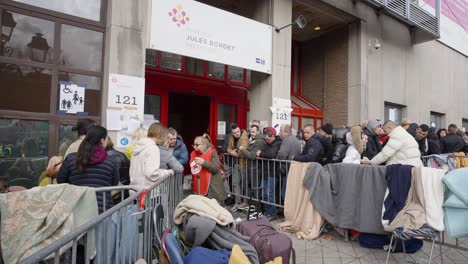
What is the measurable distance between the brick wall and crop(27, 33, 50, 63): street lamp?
960 cm

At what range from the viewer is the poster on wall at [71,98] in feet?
17.4

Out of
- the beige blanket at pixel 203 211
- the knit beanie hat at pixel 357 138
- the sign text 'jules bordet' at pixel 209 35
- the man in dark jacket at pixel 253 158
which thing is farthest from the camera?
the sign text 'jules bordet' at pixel 209 35

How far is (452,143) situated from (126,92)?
8997mm

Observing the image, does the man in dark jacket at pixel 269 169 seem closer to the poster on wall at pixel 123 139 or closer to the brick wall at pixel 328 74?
the poster on wall at pixel 123 139

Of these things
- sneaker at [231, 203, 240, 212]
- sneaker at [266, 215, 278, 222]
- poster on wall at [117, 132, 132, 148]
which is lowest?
sneaker at [266, 215, 278, 222]

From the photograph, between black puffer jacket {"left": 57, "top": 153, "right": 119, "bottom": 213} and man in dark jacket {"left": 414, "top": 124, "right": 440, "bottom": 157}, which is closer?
black puffer jacket {"left": 57, "top": 153, "right": 119, "bottom": 213}

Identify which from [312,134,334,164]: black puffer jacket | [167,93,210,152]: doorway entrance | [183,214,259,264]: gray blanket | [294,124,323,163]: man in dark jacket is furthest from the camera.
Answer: [167,93,210,152]: doorway entrance

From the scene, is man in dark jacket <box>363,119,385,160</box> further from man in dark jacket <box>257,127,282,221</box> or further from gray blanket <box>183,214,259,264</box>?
gray blanket <box>183,214,259,264</box>

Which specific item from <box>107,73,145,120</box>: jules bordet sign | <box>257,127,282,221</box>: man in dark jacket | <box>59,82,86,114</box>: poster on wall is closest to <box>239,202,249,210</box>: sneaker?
<box>257,127,282,221</box>: man in dark jacket

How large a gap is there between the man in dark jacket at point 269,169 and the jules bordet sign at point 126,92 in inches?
107

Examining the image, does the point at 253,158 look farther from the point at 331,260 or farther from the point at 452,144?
the point at 452,144

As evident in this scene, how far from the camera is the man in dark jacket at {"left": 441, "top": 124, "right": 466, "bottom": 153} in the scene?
809 centimetres

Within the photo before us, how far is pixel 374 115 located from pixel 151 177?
957 centimetres

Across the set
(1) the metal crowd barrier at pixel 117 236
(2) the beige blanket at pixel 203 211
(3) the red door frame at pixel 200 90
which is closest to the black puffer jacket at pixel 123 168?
(1) the metal crowd barrier at pixel 117 236
